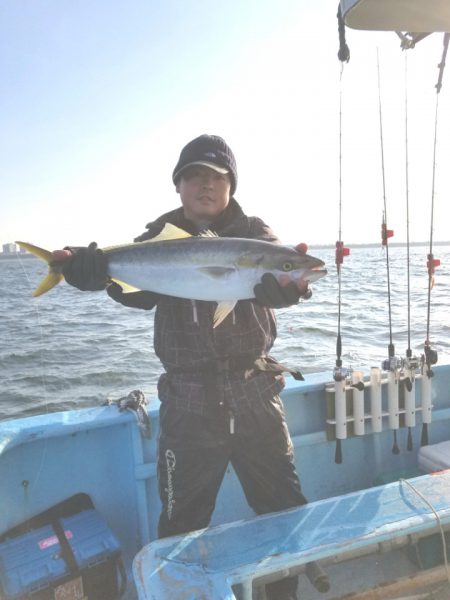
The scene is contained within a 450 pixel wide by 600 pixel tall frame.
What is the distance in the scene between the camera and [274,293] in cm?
289

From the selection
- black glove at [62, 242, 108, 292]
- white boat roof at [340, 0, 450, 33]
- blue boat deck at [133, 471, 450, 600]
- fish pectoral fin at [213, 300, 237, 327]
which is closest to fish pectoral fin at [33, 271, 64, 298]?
black glove at [62, 242, 108, 292]

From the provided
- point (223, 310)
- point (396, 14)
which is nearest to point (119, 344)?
point (223, 310)

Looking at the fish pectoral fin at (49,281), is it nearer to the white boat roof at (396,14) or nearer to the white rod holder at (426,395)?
the white boat roof at (396,14)

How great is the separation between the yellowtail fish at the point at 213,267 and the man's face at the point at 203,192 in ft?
1.09

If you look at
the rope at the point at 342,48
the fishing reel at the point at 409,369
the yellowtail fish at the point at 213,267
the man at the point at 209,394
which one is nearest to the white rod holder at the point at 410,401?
the fishing reel at the point at 409,369

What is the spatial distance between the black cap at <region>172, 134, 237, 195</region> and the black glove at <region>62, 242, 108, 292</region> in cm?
84

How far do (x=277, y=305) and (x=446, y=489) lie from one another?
1592mm

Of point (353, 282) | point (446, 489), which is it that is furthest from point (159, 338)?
point (353, 282)

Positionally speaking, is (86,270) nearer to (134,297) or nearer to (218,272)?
(134,297)

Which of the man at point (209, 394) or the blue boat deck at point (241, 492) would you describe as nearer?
the blue boat deck at point (241, 492)

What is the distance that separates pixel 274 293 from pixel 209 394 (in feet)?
2.73

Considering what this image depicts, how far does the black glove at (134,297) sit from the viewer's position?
3.32 m

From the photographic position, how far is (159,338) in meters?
3.35

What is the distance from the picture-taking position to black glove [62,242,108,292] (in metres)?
3.11
